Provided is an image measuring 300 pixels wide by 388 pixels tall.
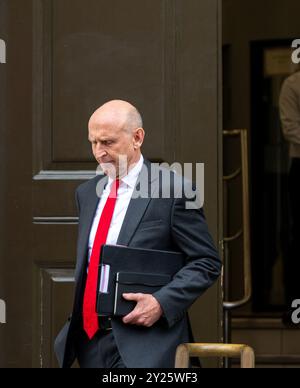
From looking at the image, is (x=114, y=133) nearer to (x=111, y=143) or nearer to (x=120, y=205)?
(x=111, y=143)

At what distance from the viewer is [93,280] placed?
13.9 feet

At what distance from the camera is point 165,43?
→ 18.2ft

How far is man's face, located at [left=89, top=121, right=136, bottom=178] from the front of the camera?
13.9 ft

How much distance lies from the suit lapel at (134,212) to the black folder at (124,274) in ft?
0.29

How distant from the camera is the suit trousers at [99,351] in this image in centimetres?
421

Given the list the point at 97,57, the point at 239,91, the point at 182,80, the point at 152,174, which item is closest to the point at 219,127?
the point at 182,80

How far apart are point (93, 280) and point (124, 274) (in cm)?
13

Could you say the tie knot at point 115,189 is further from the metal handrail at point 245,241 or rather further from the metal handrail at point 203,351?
the metal handrail at point 245,241

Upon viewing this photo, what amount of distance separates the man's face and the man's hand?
50 centimetres

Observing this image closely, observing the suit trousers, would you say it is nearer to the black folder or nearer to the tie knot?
the black folder

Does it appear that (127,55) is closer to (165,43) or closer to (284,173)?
(165,43)

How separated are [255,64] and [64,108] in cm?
394

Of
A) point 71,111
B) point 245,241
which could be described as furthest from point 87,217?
point 245,241

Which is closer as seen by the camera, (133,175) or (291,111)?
(133,175)
